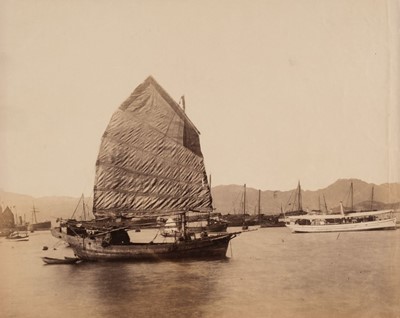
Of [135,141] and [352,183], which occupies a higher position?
[135,141]

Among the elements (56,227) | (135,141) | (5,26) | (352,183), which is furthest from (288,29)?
(56,227)

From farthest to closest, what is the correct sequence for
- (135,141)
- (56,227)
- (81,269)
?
1. (135,141)
2. (81,269)
3. (56,227)

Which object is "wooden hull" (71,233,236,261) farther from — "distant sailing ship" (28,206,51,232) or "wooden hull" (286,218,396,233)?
"distant sailing ship" (28,206,51,232)

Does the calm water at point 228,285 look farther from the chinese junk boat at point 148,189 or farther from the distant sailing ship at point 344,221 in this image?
the chinese junk boat at point 148,189

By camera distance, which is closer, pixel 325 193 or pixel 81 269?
pixel 325 193

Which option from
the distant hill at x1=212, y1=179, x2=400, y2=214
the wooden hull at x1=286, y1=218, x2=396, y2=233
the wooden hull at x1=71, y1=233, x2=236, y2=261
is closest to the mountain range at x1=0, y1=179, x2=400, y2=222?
the distant hill at x1=212, y1=179, x2=400, y2=214

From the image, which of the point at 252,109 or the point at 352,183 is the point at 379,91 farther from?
the point at 252,109
